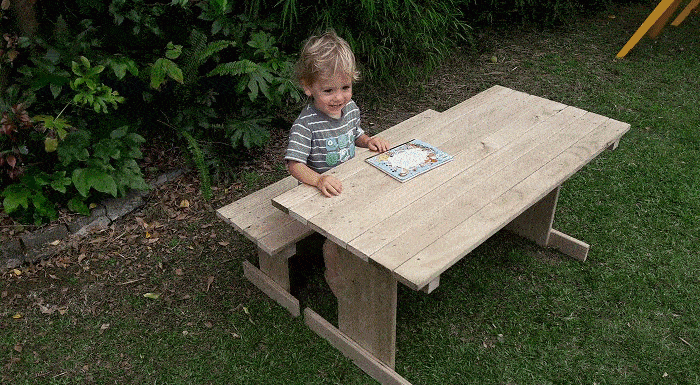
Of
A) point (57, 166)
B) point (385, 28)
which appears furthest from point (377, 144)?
point (385, 28)

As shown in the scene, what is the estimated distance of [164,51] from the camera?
158 inches

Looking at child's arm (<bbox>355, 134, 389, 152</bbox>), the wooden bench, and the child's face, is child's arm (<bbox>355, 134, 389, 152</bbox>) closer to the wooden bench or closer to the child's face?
the child's face

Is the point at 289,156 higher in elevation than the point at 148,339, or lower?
higher

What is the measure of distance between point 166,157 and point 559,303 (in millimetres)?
2757

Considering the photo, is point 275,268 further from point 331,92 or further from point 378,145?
point 331,92

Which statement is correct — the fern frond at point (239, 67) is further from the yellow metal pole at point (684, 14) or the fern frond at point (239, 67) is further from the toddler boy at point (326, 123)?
the yellow metal pole at point (684, 14)

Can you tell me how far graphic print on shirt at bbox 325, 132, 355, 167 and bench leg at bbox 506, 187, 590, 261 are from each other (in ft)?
4.10

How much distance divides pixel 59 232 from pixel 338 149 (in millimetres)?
1823

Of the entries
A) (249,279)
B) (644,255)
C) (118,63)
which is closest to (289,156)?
(249,279)

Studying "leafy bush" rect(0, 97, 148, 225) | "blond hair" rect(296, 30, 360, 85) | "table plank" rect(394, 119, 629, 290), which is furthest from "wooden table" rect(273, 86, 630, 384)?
"leafy bush" rect(0, 97, 148, 225)

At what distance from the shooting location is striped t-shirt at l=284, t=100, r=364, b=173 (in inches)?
111

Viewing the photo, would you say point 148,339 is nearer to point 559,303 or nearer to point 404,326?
point 404,326

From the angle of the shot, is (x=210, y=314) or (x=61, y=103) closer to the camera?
(x=210, y=314)

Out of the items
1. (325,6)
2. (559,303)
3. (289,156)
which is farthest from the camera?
(325,6)
